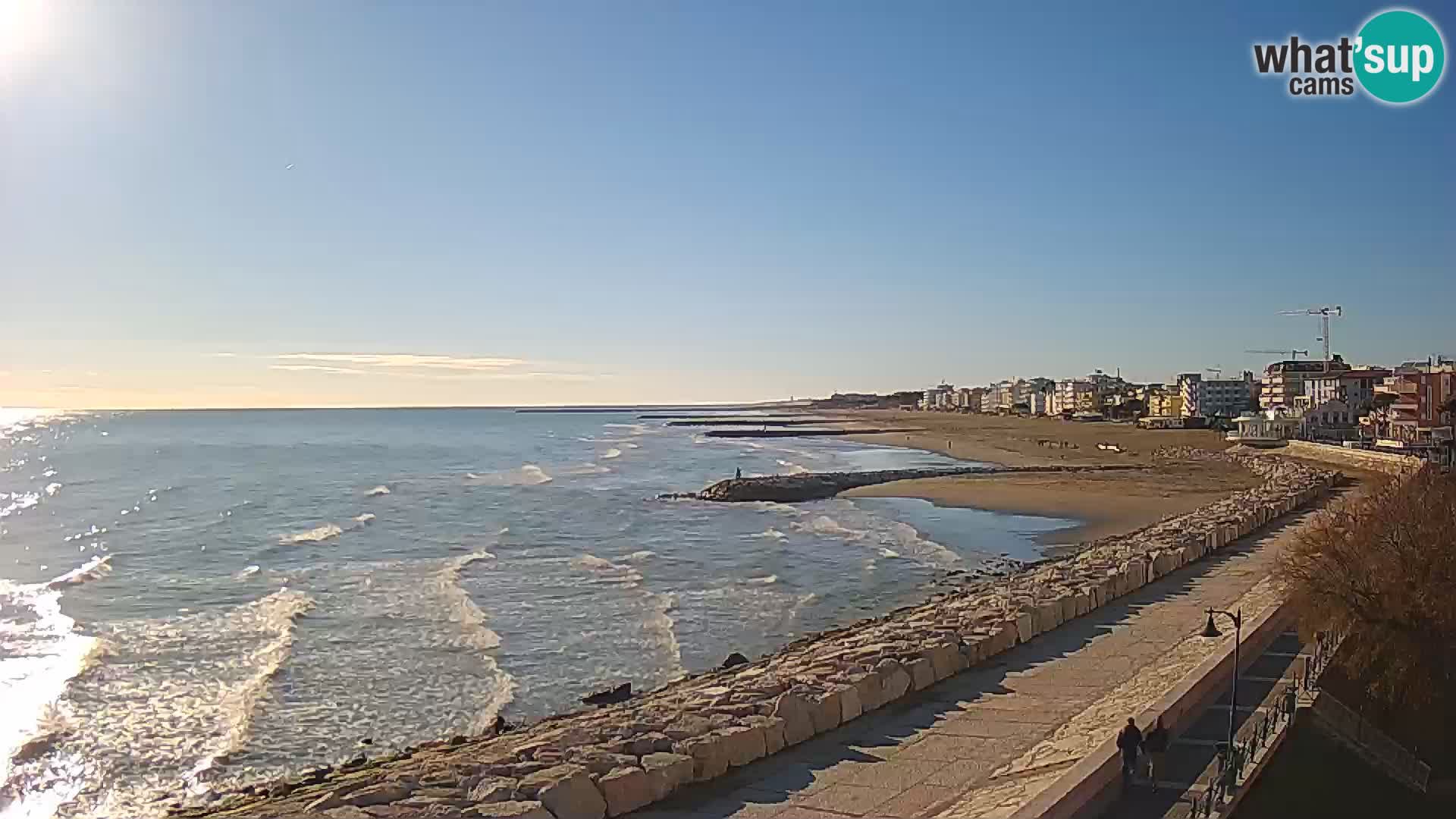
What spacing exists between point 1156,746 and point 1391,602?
578cm

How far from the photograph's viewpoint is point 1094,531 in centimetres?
3466

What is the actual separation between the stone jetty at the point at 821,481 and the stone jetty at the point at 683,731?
90.5 feet

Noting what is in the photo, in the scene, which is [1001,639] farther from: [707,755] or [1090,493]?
[1090,493]

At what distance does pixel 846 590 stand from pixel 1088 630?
8.37m

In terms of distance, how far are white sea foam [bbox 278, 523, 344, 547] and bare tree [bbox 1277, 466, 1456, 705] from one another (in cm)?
3030

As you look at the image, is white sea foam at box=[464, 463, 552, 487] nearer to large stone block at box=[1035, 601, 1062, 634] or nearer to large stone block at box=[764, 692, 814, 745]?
large stone block at box=[1035, 601, 1062, 634]

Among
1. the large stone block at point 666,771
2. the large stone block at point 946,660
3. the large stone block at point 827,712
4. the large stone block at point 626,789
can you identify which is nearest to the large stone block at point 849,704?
the large stone block at point 827,712

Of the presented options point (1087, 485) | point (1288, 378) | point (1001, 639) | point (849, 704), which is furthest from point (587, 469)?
point (1288, 378)

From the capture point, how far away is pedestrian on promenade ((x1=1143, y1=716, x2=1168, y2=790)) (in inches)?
414

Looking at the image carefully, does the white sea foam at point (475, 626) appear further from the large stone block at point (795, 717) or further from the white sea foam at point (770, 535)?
the white sea foam at point (770, 535)

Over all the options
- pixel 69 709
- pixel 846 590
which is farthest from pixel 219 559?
pixel 846 590

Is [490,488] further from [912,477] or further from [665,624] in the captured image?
[665,624]

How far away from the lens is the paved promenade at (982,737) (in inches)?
396

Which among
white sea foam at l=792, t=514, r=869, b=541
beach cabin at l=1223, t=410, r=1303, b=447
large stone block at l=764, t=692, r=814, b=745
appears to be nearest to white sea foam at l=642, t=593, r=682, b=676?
large stone block at l=764, t=692, r=814, b=745
